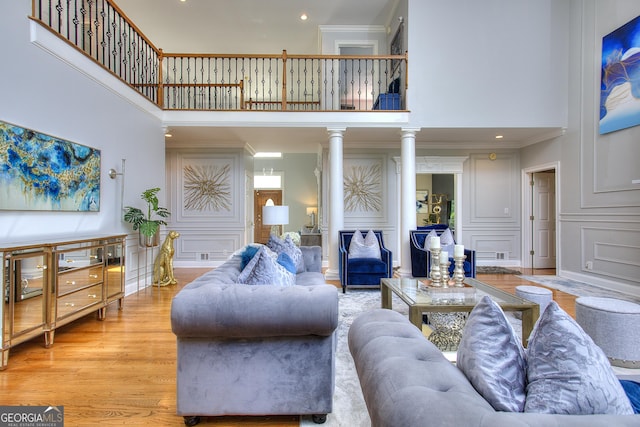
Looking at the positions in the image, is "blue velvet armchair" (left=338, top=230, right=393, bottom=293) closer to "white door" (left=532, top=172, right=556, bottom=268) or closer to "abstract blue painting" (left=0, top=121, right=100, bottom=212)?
"abstract blue painting" (left=0, top=121, right=100, bottom=212)

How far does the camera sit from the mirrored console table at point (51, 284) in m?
2.29

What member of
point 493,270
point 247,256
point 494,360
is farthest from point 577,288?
point 494,360

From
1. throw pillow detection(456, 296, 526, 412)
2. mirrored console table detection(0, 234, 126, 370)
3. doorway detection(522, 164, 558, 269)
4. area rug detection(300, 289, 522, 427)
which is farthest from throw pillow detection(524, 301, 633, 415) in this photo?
doorway detection(522, 164, 558, 269)

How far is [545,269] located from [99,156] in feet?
25.5

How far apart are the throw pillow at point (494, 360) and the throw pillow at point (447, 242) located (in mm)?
3907

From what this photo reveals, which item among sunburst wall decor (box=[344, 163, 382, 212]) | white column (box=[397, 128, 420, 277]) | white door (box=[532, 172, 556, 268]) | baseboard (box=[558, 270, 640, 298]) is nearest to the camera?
baseboard (box=[558, 270, 640, 298])

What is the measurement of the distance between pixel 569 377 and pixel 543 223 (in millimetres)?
7050

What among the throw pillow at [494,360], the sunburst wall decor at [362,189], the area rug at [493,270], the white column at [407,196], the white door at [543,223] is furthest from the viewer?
the sunburst wall decor at [362,189]

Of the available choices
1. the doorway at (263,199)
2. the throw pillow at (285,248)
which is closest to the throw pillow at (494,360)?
the throw pillow at (285,248)

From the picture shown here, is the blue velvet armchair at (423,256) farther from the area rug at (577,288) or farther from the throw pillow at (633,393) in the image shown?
the throw pillow at (633,393)

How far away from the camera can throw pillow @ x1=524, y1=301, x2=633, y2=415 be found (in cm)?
69

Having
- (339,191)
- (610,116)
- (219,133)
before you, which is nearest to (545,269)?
(610,116)

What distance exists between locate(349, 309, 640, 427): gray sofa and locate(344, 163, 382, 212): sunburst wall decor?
558 centimetres

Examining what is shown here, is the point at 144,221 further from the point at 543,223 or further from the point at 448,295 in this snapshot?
the point at 543,223
